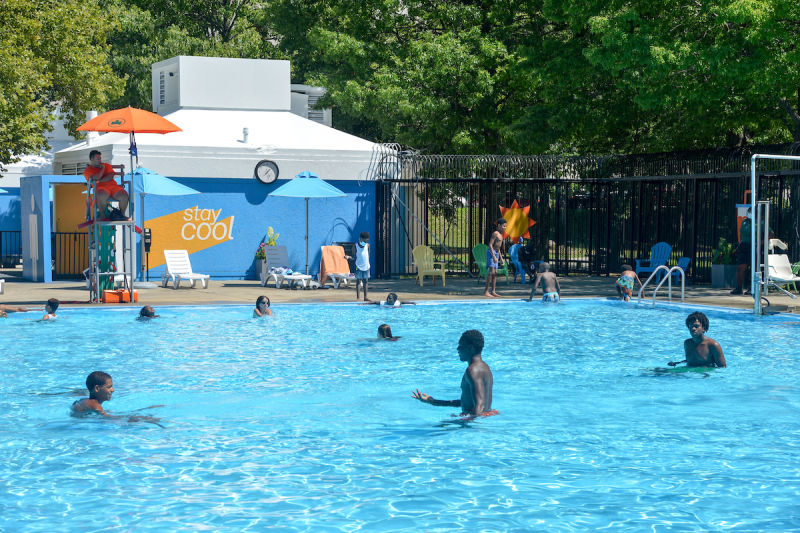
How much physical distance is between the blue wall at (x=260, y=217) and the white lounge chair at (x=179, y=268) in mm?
1298

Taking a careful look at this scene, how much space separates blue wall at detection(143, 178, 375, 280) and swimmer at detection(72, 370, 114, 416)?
14755 mm

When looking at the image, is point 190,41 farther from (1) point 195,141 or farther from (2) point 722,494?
(2) point 722,494

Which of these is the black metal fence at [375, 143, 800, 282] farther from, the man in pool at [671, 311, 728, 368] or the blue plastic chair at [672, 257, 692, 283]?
the man in pool at [671, 311, 728, 368]

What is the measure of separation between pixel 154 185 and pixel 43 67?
33.8ft

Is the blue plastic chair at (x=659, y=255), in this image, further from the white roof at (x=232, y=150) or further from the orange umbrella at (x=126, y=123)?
the orange umbrella at (x=126, y=123)

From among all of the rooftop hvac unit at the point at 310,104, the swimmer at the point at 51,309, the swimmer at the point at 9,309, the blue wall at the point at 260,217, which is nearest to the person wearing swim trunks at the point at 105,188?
the swimmer at the point at 9,309

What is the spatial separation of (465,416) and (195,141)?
17.6m

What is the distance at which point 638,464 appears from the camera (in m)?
8.05

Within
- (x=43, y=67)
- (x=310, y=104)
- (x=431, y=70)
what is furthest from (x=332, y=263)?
(x=310, y=104)

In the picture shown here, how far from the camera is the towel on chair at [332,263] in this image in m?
23.0

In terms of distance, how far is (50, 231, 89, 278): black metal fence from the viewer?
25000 mm

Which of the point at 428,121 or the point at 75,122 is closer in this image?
the point at 428,121

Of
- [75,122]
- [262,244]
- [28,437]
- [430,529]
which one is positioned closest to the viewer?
[430,529]

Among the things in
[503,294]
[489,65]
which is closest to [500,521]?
[503,294]
